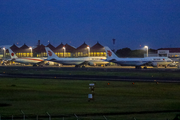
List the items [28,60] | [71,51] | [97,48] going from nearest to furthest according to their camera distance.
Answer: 1. [28,60]
2. [97,48]
3. [71,51]

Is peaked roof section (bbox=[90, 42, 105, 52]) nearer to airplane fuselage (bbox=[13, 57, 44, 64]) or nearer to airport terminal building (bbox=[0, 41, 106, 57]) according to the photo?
airport terminal building (bbox=[0, 41, 106, 57])

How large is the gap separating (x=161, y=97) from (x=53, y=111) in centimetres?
1177

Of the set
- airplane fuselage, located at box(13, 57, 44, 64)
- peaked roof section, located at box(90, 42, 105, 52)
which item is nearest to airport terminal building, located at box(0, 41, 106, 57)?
peaked roof section, located at box(90, 42, 105, 52)

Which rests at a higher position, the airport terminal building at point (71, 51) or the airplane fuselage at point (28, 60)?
the airport terminal building at point (71, 51)

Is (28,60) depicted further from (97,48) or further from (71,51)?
(97,48)

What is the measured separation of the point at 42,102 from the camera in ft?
76.2

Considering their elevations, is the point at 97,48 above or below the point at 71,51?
above

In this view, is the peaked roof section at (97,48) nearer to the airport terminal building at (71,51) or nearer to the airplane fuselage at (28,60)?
the airport terminal building at (71,51)

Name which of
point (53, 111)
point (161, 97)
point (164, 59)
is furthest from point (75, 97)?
point (164, 59)

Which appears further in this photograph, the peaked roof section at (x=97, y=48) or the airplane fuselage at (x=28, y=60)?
the peaked roof section at (x=97, y=48)

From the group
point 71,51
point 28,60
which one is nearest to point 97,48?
point 71,51

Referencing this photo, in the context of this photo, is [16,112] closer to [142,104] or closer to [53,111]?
[53,111]

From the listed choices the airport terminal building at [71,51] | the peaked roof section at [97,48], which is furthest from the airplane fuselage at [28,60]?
the peaked roof section at [97,48]

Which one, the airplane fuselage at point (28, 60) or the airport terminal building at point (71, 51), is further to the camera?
the airport terminal building at point (71, 51)
